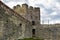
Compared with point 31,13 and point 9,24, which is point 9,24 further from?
point 31,13

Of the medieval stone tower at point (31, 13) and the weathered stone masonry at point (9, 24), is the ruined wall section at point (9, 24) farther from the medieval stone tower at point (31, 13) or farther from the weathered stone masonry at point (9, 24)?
the medieval stone tower at point (31, 13)

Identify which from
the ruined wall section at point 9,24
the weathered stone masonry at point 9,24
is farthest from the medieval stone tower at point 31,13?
the ruined wall section at point 9,24

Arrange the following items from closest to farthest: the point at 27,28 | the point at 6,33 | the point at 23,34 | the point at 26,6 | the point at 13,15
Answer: the point at 6,33
the point at 13,15
the point at 23,34
the point at 27,28
the point at 26,6

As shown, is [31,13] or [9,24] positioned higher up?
[31,13]

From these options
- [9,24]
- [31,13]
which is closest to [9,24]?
[9,24]

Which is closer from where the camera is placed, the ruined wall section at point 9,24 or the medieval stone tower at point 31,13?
the ruined wall section at point 9,24

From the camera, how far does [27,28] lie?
109 feet

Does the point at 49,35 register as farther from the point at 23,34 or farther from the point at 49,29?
the point at 23,34

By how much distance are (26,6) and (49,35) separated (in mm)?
7950

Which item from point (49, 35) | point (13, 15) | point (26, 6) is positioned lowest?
point (49, 35)

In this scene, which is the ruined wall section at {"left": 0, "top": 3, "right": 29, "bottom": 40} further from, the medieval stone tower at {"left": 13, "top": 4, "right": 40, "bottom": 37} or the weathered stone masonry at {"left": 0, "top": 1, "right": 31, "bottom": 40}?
the medieval stone tower at {"left": 13, "top": 4, "right": 40, "bottom": 37}

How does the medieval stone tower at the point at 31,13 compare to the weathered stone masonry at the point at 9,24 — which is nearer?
the weathered stone masonry at the point at 9,24

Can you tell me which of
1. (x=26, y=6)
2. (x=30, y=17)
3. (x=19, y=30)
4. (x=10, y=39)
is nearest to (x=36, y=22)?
(x=30, y=17)

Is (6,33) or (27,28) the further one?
(27,28)
